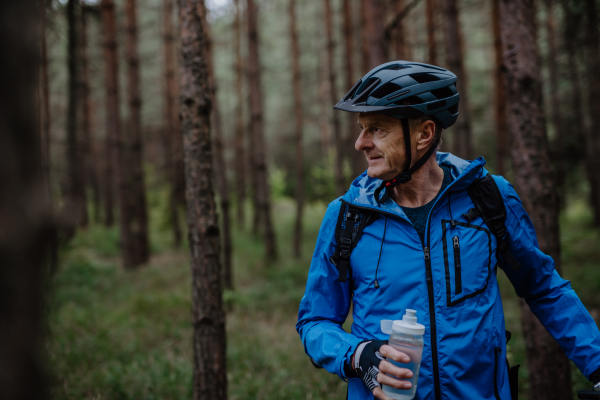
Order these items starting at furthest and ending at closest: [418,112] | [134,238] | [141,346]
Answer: [134,238]
[141,346]
[418,112]

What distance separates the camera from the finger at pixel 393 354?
4.86 feet

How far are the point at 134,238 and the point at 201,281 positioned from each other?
403 inches

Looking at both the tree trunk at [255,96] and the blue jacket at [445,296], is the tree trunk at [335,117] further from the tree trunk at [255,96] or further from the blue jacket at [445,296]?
the blue jacket at [445,296]

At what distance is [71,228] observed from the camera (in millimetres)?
13250

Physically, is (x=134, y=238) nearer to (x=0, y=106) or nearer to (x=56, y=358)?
(x=56, y=358)

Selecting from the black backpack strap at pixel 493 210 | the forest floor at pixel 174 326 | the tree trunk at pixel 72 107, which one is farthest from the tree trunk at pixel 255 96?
the black backpack strap at pixel 493 210

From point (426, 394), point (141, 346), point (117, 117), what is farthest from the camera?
point (117, 117)

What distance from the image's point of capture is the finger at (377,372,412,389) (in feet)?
4.89

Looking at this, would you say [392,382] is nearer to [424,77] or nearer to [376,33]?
[424,77]

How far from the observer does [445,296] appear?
1.80m

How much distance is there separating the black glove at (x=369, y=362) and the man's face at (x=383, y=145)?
89cm

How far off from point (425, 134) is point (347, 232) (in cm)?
76

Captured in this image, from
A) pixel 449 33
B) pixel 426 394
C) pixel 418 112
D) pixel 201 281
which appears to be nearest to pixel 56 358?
pixel 201 281

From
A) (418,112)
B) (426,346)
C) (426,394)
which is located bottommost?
(426,394)
